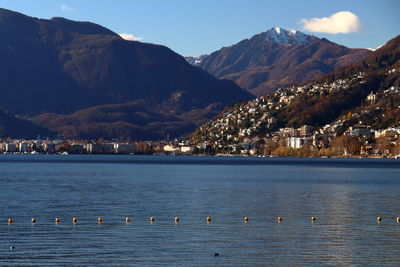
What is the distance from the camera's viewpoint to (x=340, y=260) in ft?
156

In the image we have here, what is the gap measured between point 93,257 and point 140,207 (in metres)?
30.5

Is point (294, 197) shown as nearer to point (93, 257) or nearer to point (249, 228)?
point (249, 228)

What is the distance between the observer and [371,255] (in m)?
49.2

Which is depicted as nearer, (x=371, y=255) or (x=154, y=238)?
(x=371, y=255)

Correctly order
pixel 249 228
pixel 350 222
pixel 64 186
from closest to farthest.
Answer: pixel 249 228 < pixel 350 222 < pixel 64 186

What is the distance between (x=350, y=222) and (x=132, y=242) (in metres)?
20.6

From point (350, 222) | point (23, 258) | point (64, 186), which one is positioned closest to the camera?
point (23, 258)

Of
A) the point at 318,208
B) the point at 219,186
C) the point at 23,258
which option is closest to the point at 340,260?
the point at 23,258

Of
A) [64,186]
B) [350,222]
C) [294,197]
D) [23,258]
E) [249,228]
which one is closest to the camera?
[23,258]

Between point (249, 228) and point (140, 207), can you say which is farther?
point (140, 207)

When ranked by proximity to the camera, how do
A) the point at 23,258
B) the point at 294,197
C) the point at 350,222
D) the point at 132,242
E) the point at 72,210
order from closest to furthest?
the point at 23,258 < the point at 132,242 < the point at 350,222 < the point at 72,210 < the point at 294,197

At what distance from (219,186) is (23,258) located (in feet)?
233

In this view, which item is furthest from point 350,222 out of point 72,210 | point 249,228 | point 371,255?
point 72,210

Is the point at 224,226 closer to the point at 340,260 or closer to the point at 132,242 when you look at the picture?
the point at 132,242
